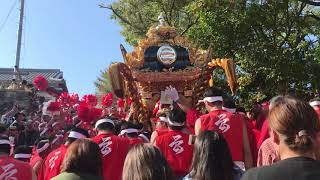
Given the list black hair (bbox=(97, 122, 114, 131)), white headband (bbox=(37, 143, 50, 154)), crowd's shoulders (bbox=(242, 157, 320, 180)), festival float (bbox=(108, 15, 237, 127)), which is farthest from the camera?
festival float (bbox=(108, 15, 237, 127))

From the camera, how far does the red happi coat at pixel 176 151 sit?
5.10m

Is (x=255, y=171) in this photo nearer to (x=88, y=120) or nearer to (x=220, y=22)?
(x=88, y=120)

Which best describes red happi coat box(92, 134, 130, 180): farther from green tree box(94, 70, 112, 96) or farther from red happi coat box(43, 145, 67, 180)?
green tree box(94, 70, 112, 96)

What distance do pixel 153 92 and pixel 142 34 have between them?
1180cm

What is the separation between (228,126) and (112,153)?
51.7 inches

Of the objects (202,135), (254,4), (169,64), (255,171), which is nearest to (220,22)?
(254,4)

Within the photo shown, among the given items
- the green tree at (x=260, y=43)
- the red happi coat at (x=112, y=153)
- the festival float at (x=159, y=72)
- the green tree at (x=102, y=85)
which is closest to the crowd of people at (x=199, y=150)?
the red happi coat at (x=112, y=153)

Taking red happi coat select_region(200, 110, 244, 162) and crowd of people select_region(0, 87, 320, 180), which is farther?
red happi coat select_region(200, 110, 244, 162)

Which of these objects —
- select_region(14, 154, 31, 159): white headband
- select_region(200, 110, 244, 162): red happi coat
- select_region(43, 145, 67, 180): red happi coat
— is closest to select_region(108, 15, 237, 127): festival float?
select_region(14, 154, 31, 159): white headband

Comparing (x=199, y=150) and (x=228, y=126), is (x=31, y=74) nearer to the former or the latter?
(x=228, y=126)

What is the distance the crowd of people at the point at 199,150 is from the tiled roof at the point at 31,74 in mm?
28634

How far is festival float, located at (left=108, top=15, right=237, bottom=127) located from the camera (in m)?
11.3

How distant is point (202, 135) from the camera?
3301mm

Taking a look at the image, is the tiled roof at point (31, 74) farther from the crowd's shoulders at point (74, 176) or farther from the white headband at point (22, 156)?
the crowd's shoulders at point (74, 176)
